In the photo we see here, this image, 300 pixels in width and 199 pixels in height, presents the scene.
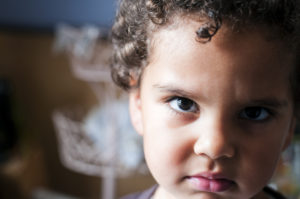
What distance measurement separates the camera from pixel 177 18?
50cm

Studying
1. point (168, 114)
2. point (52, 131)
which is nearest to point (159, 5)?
point (168, 114)

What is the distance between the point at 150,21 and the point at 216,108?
173 mm

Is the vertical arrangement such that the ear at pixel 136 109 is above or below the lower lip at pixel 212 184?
above

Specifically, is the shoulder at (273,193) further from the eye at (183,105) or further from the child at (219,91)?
the eye at (183,105)

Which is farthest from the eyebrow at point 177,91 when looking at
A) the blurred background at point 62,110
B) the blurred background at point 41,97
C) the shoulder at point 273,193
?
the blurred background at point 41,97

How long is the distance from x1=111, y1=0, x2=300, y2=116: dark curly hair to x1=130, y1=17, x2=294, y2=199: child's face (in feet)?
0.06

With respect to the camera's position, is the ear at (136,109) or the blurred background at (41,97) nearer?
the ear at (136,109)

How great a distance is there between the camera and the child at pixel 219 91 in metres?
0.47

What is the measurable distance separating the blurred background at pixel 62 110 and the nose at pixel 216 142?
2.54 ft

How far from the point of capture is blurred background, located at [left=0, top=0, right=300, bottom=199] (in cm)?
130

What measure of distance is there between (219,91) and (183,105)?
63 mm

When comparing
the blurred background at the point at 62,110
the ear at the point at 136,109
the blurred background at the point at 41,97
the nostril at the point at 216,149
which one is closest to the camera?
the nostril at the point at 216,149

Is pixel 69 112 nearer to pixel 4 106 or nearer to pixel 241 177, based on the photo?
pixel 4 106

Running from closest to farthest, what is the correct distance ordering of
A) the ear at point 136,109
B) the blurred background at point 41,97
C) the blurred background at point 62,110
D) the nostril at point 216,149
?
1. the nostril at point 216,149
2. the ear at point 136,109
3. the blurred background at point 62,110
4. the blurred background at point 41,97
